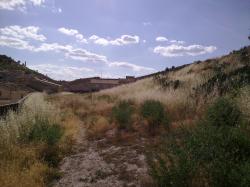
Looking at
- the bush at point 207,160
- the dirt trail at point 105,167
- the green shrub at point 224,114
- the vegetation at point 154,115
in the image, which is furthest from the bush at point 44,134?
the bush at point 207,160

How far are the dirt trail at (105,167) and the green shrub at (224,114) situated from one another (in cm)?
188

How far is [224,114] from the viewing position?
7.75 metres

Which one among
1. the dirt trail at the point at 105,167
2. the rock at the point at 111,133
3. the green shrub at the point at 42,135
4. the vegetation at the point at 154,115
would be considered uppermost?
the vegetation at the point at 154,115

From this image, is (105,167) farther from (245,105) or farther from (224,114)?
(245,105)

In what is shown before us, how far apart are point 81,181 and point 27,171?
1108 mm

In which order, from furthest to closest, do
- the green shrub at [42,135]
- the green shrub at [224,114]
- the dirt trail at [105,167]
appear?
the green shrub at [42,135] → the green shrub at [224,114] → the dirt trail at [105,167]

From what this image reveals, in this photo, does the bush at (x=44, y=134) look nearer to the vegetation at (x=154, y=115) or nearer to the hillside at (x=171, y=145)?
the hillside at (x=171, y=145)

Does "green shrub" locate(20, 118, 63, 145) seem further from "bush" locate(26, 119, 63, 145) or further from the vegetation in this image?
the vegetation

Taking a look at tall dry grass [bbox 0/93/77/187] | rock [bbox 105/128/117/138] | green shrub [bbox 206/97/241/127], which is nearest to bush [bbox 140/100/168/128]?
rock [bbox 105/128/117/138]

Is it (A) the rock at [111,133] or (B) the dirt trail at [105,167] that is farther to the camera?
(A) the rock at [111,133]

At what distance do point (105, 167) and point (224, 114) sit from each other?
299 cm

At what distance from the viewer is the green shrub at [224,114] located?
7.60 meters

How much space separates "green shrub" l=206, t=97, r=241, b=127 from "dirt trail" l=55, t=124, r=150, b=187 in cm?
188

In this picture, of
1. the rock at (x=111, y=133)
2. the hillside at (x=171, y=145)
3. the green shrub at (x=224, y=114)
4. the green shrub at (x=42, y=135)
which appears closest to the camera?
the hillside at (x=171, y=145)
